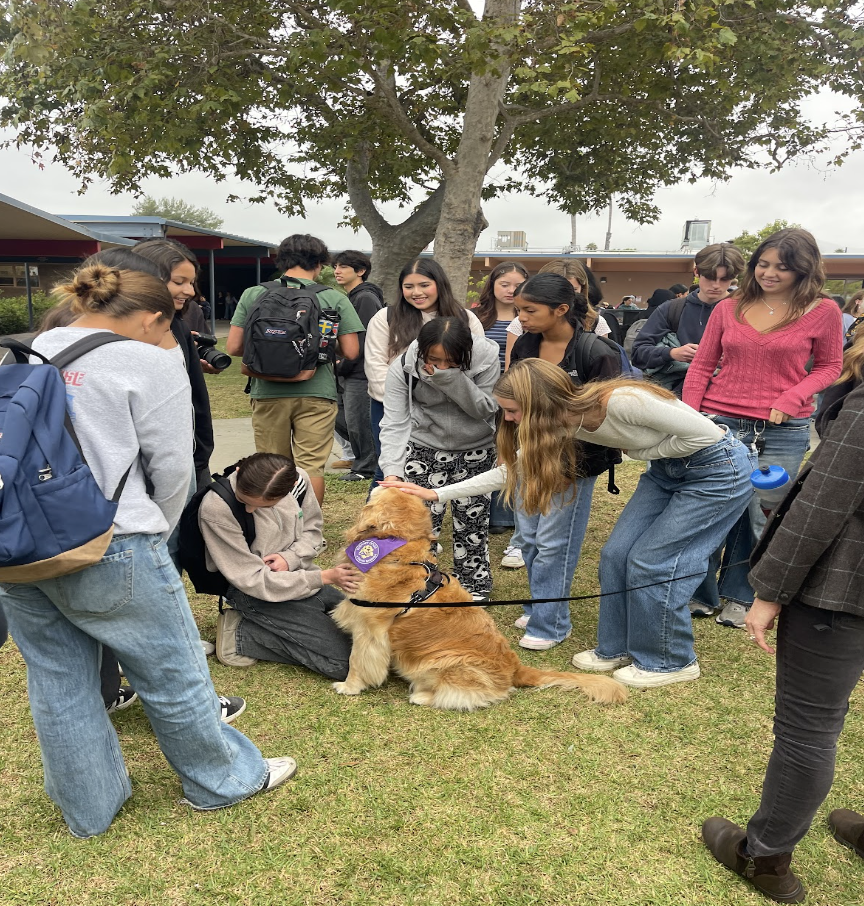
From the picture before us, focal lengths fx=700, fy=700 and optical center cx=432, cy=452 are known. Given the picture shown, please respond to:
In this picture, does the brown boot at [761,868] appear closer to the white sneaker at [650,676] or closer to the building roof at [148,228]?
the white sneaker at [650,676]

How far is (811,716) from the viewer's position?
210 cm

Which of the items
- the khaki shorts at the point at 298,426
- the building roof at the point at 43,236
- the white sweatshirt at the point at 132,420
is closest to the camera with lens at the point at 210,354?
the khaki shorts at the point at 298,426

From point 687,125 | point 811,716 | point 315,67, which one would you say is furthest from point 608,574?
point 687,125

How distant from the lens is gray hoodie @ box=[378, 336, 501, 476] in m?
4.29

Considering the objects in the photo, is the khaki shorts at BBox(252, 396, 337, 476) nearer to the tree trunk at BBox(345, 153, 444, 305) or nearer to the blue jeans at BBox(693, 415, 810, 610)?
the blue jeans at BBox(693, 415, 810, 610)

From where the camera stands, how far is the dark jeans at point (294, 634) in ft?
12.1

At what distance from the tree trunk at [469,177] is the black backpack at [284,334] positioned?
5928 mm

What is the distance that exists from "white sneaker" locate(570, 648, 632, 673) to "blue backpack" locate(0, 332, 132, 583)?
9.02ft

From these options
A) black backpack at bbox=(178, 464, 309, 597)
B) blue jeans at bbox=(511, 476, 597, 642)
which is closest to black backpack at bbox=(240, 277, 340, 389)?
black backpack at bbox=(178, 464, 309, 597)

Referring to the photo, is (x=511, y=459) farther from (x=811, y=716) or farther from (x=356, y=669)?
(x=811, y=716)

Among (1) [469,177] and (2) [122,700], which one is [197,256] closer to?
(1) [469,177]

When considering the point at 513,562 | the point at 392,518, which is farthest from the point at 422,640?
the point at 513,562

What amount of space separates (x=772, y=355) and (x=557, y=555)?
168 centimetres

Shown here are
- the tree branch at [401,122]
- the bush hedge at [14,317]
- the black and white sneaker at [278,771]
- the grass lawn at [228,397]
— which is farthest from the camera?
the bush hedge at [14,317]
